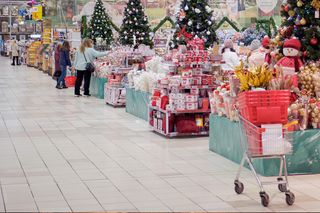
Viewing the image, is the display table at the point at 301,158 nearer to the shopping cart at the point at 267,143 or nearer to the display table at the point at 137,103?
the shopping cart at the point at 267,143

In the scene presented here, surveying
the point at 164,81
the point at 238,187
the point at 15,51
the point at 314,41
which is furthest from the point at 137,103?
the point at 15,51

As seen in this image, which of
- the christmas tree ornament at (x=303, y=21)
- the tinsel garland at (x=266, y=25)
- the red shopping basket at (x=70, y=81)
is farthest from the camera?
the tinsel garland at (x=266, y=25)

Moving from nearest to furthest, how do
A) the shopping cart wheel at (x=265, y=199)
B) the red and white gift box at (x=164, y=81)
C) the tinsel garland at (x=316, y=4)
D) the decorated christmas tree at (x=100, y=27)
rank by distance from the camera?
1. the shopping cart wheel at (x=265, y=199)
2. the tinsel garland at (x=316, y=4)
3. the red and white gift box at (x=164, y=81)
4. the decorated christmas tree at (x=100, y=27)

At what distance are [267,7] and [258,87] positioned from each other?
26.9ft

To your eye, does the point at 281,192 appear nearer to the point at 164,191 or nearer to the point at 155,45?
the point at 164,191

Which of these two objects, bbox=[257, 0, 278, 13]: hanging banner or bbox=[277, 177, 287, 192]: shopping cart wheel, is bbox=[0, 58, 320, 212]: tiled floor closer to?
bbox=[277, 177, 287, 192]: shopping cart wheel

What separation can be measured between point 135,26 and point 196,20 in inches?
179

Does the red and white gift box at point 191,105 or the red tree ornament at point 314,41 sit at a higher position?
the red tree ornament at point 314,41

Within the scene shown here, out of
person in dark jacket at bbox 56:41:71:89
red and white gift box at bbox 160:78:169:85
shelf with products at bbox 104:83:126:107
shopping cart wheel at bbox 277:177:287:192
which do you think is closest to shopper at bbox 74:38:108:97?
shelf with products at bbox 104:83:126:107

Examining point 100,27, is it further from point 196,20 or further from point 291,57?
point 291,57

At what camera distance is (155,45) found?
18.2 m

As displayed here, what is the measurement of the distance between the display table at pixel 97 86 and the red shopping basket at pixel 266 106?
32.0ft

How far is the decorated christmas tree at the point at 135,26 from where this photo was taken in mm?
17125

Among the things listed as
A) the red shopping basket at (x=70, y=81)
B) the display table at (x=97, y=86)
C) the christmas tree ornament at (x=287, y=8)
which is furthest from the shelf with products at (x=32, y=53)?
the christmas tree ornament at (x=287, y=8)
